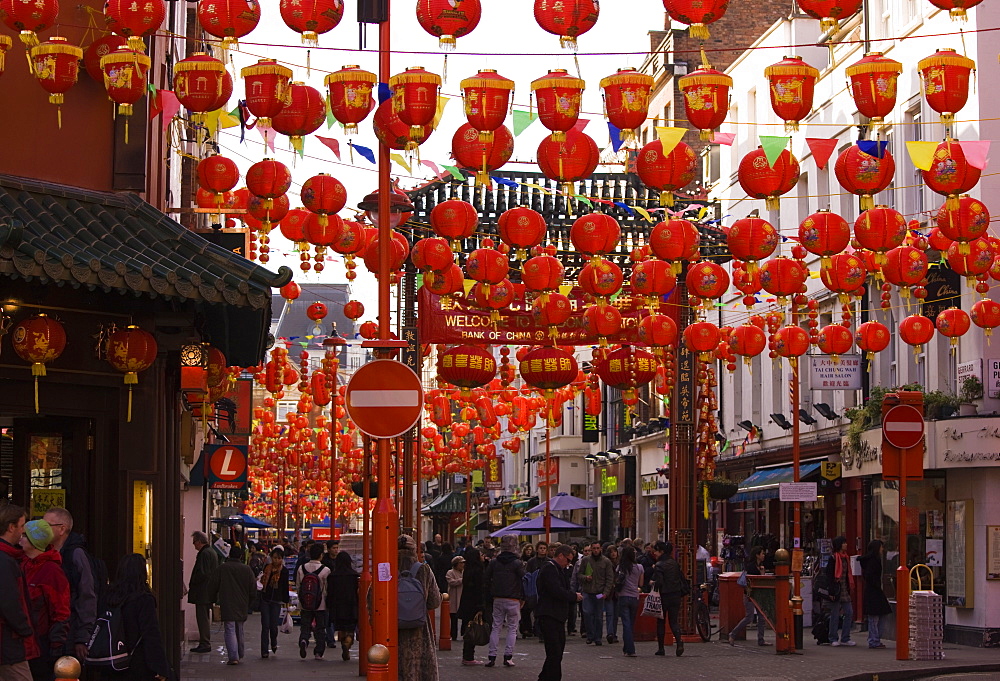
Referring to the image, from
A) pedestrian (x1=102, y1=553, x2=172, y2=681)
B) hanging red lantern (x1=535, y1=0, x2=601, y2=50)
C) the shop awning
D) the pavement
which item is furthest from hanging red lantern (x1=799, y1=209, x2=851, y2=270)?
the shop awning

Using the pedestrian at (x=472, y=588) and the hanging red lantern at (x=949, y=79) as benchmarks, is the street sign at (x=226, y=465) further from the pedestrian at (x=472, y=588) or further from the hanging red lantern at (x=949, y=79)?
the hanging red lantern at (x=949, y=79)

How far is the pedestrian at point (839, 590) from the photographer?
25.5 m

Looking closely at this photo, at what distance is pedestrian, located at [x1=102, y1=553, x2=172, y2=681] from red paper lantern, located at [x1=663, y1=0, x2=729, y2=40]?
6.44 metres

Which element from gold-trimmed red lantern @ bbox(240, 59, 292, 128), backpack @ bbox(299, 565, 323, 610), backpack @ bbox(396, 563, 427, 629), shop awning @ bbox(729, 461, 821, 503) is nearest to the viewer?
gold-trimmed red lantern @ bbox(240, 59, 292, 128)

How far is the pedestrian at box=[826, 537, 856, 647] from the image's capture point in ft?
83.6

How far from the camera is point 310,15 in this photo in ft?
45.2

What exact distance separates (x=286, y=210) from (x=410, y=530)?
6.82 meters

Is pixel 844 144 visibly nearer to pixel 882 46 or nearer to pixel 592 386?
pixel 882 46

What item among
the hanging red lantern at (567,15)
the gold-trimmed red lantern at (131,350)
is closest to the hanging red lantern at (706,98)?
the hanging red lantern at (567,15)

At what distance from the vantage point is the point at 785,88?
47.5ft

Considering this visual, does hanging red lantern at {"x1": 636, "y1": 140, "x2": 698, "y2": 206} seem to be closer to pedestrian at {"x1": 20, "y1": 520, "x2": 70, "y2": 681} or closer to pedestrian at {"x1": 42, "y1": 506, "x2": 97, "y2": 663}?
pedestrian at {"x1": 42, "y1": 506, "x2": 97, "y2": 663}

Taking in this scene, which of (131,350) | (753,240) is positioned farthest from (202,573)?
(131,350)

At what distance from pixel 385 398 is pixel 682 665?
10294 mm

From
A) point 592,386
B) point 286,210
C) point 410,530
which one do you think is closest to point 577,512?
point 592,386
